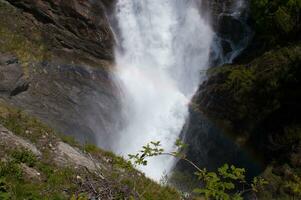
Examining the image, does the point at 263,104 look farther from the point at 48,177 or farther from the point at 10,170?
the point at 10,170

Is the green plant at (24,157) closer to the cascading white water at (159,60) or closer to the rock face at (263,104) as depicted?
the rock face at (263,104)

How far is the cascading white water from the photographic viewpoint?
1939 centimetres

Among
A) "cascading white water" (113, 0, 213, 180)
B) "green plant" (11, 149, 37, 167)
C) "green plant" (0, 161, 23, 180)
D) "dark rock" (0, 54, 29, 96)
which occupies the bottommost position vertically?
"green plant" (0, 161, 23, 180)

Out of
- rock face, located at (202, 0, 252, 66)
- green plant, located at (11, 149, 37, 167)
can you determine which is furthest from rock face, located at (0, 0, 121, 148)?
green plant, located at (11, 149, 37, 167)

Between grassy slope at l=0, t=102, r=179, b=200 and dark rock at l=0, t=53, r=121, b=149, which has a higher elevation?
dark rock at l=0, t=53, r=121, b=149

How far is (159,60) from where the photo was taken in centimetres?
2056

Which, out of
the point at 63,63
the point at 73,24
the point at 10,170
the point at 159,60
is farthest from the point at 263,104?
the point at 10,170

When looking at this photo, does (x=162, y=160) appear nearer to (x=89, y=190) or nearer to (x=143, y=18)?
(x=143, y=18)

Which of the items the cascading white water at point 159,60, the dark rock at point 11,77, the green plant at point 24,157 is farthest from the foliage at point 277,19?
the green plant at point 24,157

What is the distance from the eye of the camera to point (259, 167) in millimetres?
15406

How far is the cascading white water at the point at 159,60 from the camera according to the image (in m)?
19.4

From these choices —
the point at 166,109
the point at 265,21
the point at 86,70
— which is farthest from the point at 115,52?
the point at 265,21

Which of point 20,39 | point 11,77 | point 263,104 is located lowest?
point 11,77

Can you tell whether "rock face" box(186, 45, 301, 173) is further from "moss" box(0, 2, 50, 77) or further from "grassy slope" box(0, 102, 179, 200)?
"moss" box(0, 2, 50, 77)
